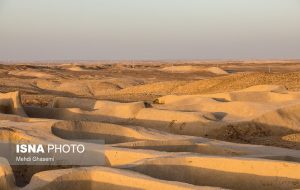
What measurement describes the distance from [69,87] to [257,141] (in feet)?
44.5

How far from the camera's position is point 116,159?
4.78 meters

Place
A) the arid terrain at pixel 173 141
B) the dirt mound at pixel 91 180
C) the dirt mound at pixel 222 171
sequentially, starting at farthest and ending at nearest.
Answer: the dirt mound at pixel 222 171 < the arid terrain at pixel 173 141 < the dirt mound at pixel 91 180

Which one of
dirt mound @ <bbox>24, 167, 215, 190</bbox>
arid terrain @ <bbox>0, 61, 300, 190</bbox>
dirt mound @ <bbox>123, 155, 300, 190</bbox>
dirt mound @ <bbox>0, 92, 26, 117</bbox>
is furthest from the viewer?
dirt mound @ <bbox>0, 92, 26, 117</bbox>

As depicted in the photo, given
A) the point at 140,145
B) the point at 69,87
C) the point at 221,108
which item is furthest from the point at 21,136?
the point at 69,87

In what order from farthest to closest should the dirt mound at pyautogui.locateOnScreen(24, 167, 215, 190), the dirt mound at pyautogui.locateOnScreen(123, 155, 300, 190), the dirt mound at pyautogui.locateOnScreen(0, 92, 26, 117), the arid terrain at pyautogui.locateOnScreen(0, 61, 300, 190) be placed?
the dirt mound at pyautogui.locateOnScreen(0, 92, 26, 117) < the dirt mound at pyautogui.locateOnScreen(123, 155, 300, 190) < the arid terrain at pyautogui.locateOnScreen(0, 61, 300, 190) < the dirt mound at pyautogui.locateOnScreen(24, 167, 215, 190)

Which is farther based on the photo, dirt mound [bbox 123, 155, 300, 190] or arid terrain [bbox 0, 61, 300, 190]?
dirt mound [bbox 123, 155, 300, 190]

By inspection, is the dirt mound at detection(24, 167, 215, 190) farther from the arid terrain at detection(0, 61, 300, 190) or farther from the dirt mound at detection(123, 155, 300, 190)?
the dirt mound at detection(123, 155, 300, 190)

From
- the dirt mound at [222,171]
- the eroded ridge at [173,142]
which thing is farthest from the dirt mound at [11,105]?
the dirt mound at [222,171]

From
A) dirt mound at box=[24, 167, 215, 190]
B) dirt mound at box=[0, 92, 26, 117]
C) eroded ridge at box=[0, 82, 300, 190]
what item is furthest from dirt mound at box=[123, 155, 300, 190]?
dirt mound at box=[0, 92, 26, 117]

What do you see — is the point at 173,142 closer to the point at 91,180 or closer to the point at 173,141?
the point at 173,141

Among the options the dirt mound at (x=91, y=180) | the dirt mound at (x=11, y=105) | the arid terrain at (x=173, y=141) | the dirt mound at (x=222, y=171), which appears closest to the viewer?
the dirt mound at (x=91, y=180)

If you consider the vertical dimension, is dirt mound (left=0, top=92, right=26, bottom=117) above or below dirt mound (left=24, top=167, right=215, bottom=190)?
below

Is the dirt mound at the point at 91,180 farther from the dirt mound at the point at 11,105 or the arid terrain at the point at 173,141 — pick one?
the dirt mound at the point at 11,105

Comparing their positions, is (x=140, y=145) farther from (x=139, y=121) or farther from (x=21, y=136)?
(x=139, y=121)
